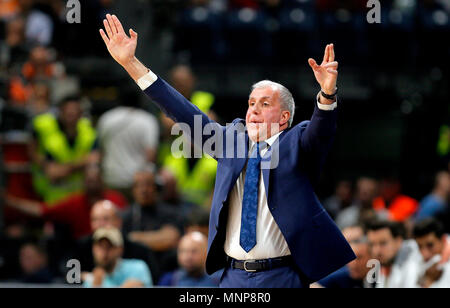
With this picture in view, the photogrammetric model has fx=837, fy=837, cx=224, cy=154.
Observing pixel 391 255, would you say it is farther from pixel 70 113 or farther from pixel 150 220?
pixel 70 113

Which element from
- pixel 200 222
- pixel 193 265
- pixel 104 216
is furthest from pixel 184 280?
pixel 104 216

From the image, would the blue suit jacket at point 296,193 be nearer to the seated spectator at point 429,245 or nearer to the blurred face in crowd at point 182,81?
the seated spectator at point 429,245

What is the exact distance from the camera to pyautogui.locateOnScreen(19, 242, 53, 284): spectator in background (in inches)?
277

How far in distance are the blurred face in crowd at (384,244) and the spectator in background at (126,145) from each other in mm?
2567

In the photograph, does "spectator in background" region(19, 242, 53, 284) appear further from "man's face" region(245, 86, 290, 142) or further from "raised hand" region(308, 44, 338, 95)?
"raised hand" region(308, 44, 338, 95)

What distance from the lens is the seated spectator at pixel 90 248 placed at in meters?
6.30

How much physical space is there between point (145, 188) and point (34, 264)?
3.79 feet

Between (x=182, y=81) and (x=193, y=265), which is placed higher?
(x=182, y=81)

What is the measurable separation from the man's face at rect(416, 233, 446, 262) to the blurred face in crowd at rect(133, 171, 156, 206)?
2315 mm

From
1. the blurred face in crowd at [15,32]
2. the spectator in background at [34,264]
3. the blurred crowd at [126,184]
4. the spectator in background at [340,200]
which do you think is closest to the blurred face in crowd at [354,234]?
the blurred crowd at [126,184]

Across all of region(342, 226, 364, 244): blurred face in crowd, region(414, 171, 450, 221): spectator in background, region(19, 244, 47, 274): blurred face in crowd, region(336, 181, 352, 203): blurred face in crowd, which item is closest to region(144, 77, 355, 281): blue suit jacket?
region(342, 226, 364, 244): blurred face in crowd

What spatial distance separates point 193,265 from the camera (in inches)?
235
